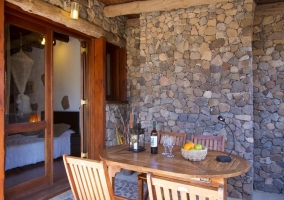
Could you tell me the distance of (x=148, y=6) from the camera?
3955mm

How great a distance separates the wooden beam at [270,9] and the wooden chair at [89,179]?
11.7 ft

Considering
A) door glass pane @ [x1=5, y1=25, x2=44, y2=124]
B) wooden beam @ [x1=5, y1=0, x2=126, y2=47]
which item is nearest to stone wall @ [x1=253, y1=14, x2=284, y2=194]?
wooden beam @ [x1=5, y1=0, x2=126, y2=47]

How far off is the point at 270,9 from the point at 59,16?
10.3 feet

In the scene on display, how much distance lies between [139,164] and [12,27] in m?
2.25

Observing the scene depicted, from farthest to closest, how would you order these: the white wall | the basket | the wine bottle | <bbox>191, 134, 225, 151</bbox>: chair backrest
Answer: the white wall < <bbox>191, 134, 225, 151</bbox>: chair backrest < the wine bottle < the basket

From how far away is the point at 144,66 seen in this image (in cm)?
419

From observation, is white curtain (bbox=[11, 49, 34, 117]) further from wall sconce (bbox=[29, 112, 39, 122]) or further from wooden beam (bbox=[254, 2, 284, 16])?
wooden beam (bbox=[254, 2, 284, 16])

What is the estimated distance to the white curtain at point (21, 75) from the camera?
9.86 feet

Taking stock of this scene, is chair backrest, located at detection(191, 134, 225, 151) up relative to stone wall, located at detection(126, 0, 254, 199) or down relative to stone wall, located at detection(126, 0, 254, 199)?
down

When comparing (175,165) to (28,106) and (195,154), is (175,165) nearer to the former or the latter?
(195,154)

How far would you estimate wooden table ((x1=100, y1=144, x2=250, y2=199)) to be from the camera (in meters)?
1.77

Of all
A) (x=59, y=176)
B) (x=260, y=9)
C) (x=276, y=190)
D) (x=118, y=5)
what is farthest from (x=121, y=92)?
(x=276, y=190)

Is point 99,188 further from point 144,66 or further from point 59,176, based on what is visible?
point 144,66

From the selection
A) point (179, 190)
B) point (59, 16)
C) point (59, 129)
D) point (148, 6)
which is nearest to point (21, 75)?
point (59, 16)
